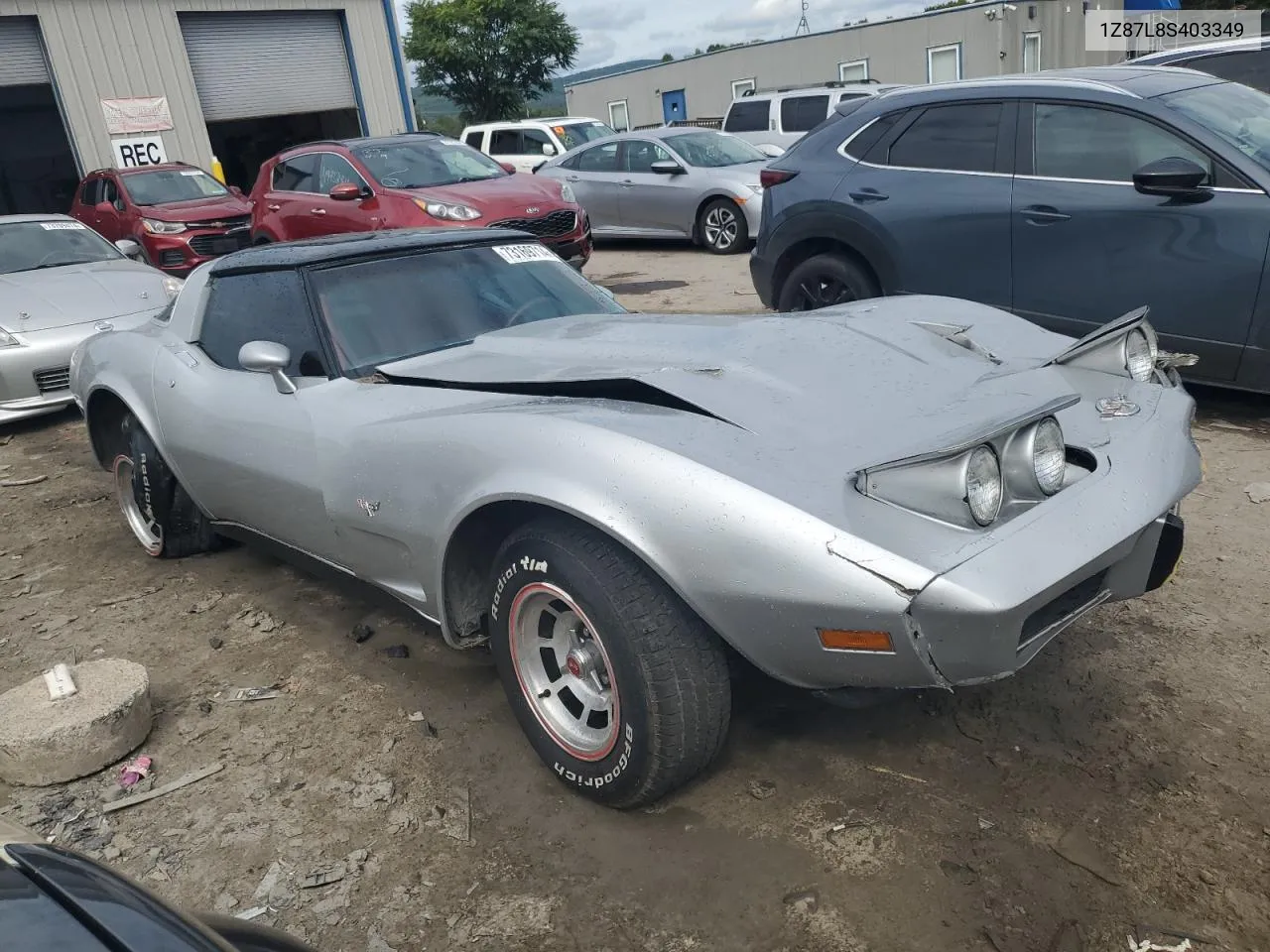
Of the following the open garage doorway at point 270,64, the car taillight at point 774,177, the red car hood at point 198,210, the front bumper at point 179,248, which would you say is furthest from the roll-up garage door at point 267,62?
the car taillight at point 774,177

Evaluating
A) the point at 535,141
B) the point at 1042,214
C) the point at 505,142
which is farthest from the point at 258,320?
the point at 505,142

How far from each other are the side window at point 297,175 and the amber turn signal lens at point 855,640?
9.46m

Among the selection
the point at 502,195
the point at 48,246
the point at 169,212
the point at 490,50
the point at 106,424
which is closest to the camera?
the point at 106,424

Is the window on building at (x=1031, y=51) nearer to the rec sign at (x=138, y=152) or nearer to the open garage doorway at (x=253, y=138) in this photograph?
the open garage doorway at (x=253, y=138)

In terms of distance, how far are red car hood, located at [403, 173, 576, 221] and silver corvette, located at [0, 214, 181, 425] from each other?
250cm

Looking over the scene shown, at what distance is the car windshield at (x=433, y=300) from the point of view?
3.38 m

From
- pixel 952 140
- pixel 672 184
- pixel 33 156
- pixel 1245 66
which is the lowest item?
pixel 672 184

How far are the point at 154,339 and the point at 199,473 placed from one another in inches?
28.7

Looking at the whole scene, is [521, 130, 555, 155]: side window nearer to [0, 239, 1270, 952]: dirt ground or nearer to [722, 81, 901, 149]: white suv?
[722, 81, 901, 149]: white suv

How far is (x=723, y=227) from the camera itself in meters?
11.8

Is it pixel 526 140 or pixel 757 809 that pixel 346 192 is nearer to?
pixel 526 140

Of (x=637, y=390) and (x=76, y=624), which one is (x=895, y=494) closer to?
(x=637, y=390)

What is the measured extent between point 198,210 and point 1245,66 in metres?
10.5

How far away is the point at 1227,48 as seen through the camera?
284 inches
